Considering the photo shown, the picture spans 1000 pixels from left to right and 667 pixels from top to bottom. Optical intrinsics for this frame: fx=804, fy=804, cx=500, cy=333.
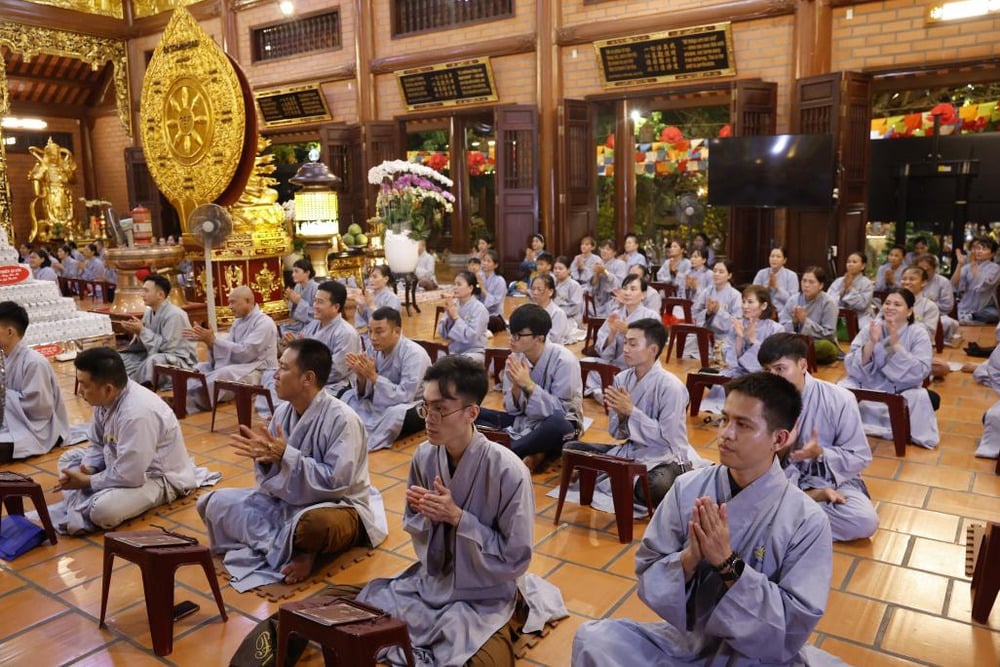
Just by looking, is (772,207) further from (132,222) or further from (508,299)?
(132,222)

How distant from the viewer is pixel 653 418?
15.9 ft

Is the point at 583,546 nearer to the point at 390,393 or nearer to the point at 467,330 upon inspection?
the point at 390,393

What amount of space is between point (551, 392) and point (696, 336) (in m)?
3.76

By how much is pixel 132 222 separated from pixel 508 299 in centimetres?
568

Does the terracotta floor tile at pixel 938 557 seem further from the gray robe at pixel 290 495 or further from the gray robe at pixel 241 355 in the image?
the gray robe at pixel 241 355

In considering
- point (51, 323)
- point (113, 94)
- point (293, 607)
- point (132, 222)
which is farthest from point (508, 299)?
point (113, 94)

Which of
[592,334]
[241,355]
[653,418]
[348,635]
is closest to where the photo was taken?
[348,635]

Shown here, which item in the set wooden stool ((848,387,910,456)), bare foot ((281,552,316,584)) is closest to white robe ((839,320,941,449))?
wooden stool ((848,387,910,456))

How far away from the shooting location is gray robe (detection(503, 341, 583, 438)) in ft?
18.1

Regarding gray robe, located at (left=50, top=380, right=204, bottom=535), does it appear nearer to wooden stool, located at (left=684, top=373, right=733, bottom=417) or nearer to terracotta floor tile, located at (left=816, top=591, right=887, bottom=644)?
terracotta floor tile, located at (left=816, top=591, right=887, bottom=644)

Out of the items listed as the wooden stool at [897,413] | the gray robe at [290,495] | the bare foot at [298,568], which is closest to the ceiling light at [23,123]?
the gray robe at [290,495]

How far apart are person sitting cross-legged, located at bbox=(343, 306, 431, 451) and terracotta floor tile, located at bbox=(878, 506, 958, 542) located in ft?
10.9

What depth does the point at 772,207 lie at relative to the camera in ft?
34.9

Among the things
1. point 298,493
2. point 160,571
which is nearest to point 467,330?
point 298,493
